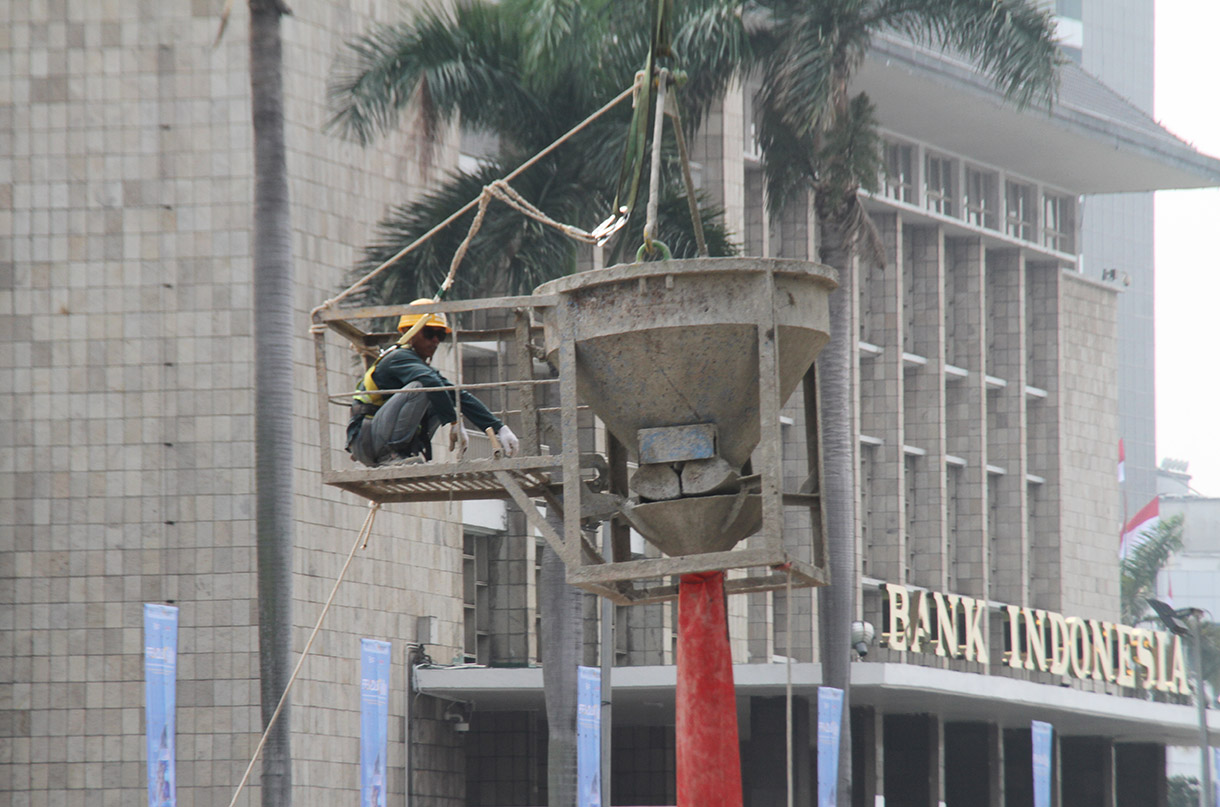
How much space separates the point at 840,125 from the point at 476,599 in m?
13.0

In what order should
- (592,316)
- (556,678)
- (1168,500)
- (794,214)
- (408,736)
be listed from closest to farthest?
(592,316)
(556,678)
(408,736)
(794,214)
(1168,500)

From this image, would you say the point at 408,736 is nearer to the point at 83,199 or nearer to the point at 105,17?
the point at 83,199

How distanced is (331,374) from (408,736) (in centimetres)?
684

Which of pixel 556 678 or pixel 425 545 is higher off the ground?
pixel 425 545

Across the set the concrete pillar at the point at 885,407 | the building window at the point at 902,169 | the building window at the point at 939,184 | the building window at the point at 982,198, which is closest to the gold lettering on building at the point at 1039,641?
the concrete pillar at the point at 885,407

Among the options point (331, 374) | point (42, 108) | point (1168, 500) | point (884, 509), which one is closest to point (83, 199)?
point (42, 108)

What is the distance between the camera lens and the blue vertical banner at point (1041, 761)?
36.0 metres

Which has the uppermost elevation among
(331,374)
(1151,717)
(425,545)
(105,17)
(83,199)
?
(105,17)

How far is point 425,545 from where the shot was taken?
34.8 meters

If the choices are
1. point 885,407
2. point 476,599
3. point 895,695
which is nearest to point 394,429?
point 476,599

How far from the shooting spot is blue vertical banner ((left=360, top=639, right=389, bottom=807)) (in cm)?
2734

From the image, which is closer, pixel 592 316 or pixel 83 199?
pixel 592 316

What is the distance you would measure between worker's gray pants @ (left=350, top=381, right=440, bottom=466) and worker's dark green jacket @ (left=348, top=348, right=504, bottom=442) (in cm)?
8

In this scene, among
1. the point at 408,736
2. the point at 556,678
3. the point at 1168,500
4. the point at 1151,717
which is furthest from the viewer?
the point at 1168,500
